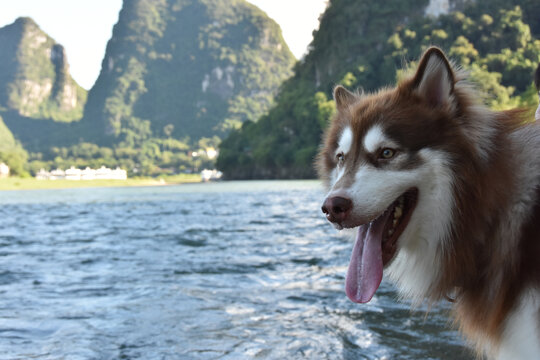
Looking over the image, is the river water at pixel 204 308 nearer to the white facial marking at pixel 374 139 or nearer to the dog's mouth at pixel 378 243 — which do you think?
the dog's mouth at pixel 378 243

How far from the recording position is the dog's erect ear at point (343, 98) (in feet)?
11.7

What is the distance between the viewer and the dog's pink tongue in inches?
115

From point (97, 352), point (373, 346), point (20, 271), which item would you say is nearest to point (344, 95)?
point (373, 346)

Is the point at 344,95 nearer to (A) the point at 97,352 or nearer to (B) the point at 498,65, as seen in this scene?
(A) the point at 97,352

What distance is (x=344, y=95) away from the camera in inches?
144

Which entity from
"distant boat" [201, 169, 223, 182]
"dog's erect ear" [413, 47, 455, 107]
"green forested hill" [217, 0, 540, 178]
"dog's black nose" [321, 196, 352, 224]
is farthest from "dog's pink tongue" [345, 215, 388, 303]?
"distant boat" [201, 169, 223, 182]

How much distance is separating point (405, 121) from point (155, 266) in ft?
25.1

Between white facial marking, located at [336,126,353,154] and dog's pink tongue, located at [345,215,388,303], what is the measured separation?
49cm

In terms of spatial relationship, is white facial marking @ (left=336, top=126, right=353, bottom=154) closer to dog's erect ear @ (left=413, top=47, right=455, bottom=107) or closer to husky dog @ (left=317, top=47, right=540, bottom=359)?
husky dog @ (left=317, top=47, right=540, bottom=359)

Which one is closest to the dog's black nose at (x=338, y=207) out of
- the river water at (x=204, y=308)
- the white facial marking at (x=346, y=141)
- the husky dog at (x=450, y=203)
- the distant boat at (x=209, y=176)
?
the husky dog at (x=450, y=203)

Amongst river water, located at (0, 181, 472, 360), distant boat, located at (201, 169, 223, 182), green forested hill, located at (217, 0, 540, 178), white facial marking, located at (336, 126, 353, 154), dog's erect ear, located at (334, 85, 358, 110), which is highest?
green forested hill, located at (217, 0, 540, 178)

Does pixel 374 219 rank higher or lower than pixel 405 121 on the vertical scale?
lower

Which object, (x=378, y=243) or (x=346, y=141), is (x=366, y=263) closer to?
(x=378, y=243)

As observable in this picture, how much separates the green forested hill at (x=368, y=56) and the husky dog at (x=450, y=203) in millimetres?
55006
